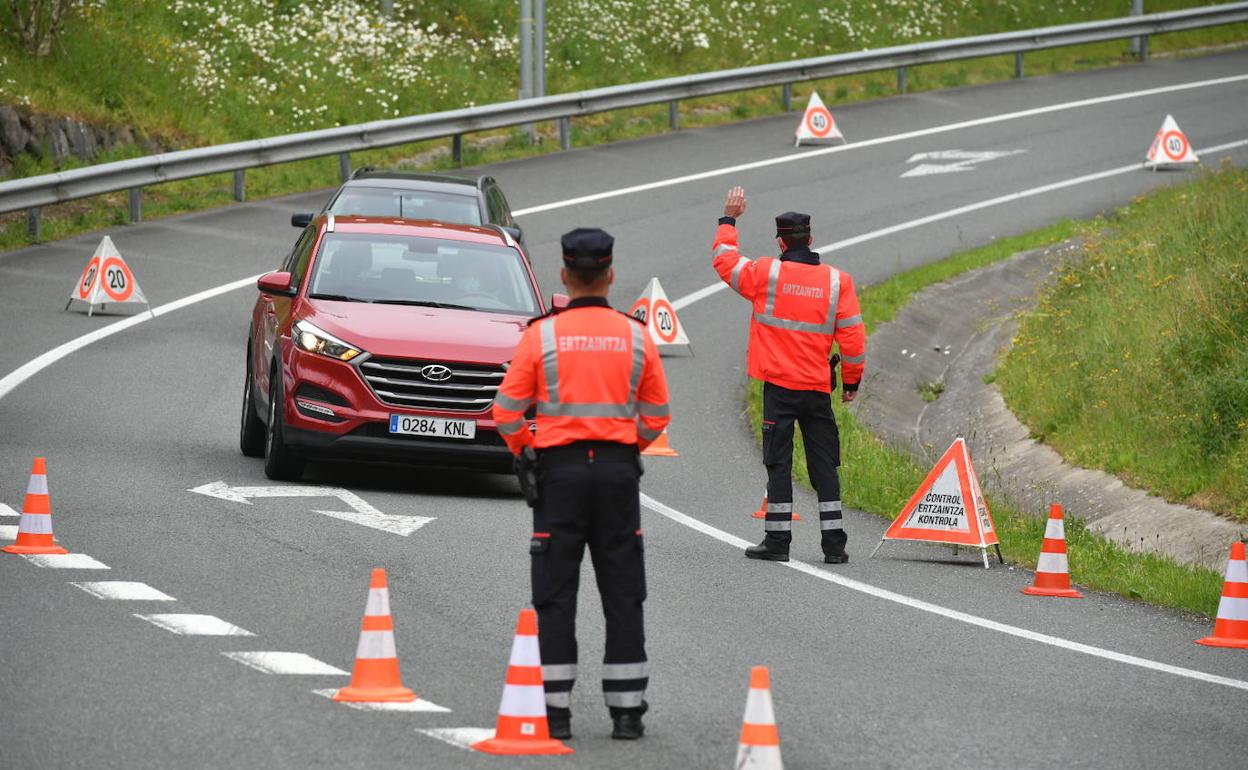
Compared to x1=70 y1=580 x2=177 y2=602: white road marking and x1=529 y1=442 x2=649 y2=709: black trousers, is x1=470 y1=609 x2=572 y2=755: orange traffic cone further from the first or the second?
x1=70 y1=580 x2=177 y2=602: white road marking

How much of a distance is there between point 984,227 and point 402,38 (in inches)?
456

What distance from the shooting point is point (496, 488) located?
13789 millimetres

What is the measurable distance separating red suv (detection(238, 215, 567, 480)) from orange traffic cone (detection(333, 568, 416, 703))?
486 cm

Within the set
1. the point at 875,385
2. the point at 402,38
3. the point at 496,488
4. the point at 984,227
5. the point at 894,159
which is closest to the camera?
the point at 496,488

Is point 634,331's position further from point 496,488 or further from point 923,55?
point 923,55

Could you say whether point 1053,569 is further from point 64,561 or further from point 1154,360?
point 1154,360


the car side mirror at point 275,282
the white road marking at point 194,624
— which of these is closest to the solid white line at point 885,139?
the car side mirror at point 275,282

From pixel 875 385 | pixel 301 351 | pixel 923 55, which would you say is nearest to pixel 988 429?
pixel 875 385

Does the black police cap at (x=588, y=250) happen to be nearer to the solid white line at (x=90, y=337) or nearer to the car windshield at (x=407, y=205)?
the solid white line at (x=90, y=337)

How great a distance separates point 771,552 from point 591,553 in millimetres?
4295

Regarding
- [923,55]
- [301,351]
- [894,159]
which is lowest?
[301,351]

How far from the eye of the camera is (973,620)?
10.3 metres

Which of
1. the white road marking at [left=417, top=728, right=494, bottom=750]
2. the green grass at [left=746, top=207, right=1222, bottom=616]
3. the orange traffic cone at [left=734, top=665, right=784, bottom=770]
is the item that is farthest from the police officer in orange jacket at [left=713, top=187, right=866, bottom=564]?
the orange traffic cone at [left=734, top=665, right=784, bottom=770]

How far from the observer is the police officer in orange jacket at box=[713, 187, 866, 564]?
1189 centimetres
